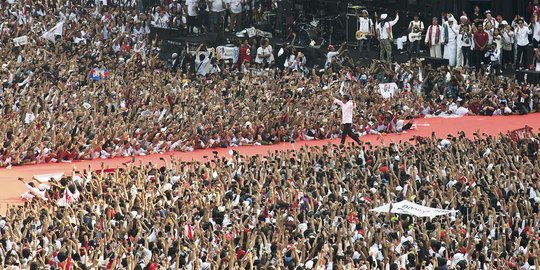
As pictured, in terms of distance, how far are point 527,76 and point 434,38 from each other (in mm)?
2792

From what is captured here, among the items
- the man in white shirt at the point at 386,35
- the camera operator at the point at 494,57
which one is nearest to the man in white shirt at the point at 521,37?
the camera operator at the point at 494,57

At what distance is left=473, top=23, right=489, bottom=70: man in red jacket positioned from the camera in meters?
37.9

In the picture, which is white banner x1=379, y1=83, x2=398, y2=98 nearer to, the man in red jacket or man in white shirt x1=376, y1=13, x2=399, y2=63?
man in white shirt x1=376, y1=13, x2=399, y2=63

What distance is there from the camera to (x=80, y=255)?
2153 centimetres

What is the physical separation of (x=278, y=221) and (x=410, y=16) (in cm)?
1853

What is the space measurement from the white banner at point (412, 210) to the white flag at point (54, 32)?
22128 mm

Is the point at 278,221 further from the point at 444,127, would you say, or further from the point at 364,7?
the point at 364,7

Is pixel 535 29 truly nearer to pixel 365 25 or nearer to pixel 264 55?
pixel 365 25

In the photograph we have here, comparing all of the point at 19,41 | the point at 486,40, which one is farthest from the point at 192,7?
the point at 486,40

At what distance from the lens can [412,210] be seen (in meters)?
24.0

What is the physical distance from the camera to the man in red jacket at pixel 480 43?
37.9 m

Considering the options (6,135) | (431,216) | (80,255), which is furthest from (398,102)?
(80,255)

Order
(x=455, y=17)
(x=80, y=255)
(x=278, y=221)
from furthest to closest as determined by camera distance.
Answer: (x=455, y=17)
(x=278, y=221)
(x=80, y=255)

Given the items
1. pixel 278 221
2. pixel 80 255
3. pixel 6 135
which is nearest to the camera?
pixel 80 255
